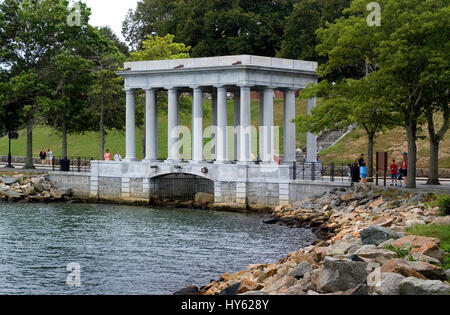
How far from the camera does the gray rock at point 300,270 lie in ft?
→ 77.8

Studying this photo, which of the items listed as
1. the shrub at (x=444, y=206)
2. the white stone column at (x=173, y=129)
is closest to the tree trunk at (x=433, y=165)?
the shrub at (x=444, y=206)

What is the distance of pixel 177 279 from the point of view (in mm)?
30266

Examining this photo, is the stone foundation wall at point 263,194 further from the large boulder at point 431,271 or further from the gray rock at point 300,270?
the large boulder at point 431,271

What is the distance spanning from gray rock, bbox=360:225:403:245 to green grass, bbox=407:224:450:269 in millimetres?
977

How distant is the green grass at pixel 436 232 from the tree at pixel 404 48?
49.4 ft

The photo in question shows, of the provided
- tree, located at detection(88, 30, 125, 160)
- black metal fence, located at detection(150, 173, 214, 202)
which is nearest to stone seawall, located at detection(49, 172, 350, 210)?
black metal fence, located at detection(150, 173, 214, 202)

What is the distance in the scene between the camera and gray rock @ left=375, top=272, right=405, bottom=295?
19281 millimetres

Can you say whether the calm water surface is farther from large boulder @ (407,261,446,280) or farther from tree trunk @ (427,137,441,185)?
large boulder @ (407,261,446,280)

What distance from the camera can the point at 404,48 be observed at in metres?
42.1

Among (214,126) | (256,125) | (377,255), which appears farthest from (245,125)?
(256,125)

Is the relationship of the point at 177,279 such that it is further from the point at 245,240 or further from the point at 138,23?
the point at 138,23
